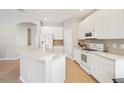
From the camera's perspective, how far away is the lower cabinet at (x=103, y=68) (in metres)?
2.64

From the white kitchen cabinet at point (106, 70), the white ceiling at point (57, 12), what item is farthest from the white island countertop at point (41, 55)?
the white ceiling at point (57, 12)

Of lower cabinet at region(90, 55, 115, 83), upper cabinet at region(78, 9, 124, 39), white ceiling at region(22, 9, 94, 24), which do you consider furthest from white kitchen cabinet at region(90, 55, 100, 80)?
white ceiling at region(22, 9, 94, 24)

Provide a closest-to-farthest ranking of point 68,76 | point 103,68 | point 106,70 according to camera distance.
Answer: point 106,70
point 103,68
point 68,76

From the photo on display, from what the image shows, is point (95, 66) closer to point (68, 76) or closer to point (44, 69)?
point (68, 76)

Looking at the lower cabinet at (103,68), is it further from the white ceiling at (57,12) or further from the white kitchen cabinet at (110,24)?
the white ceiling at (57,12)

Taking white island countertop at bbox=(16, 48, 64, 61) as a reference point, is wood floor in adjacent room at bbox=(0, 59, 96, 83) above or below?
below

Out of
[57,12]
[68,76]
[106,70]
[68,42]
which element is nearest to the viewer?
[106,70]

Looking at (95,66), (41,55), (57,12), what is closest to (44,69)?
(41,55)

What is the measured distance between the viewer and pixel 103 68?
301 cm

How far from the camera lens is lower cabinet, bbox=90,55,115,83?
8.66 feet

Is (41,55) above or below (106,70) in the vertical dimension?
above

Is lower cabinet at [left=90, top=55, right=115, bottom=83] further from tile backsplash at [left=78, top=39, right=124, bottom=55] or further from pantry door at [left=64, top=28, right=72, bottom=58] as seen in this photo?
pantry door at [left=64, top=28, right=72, bottom=58]
